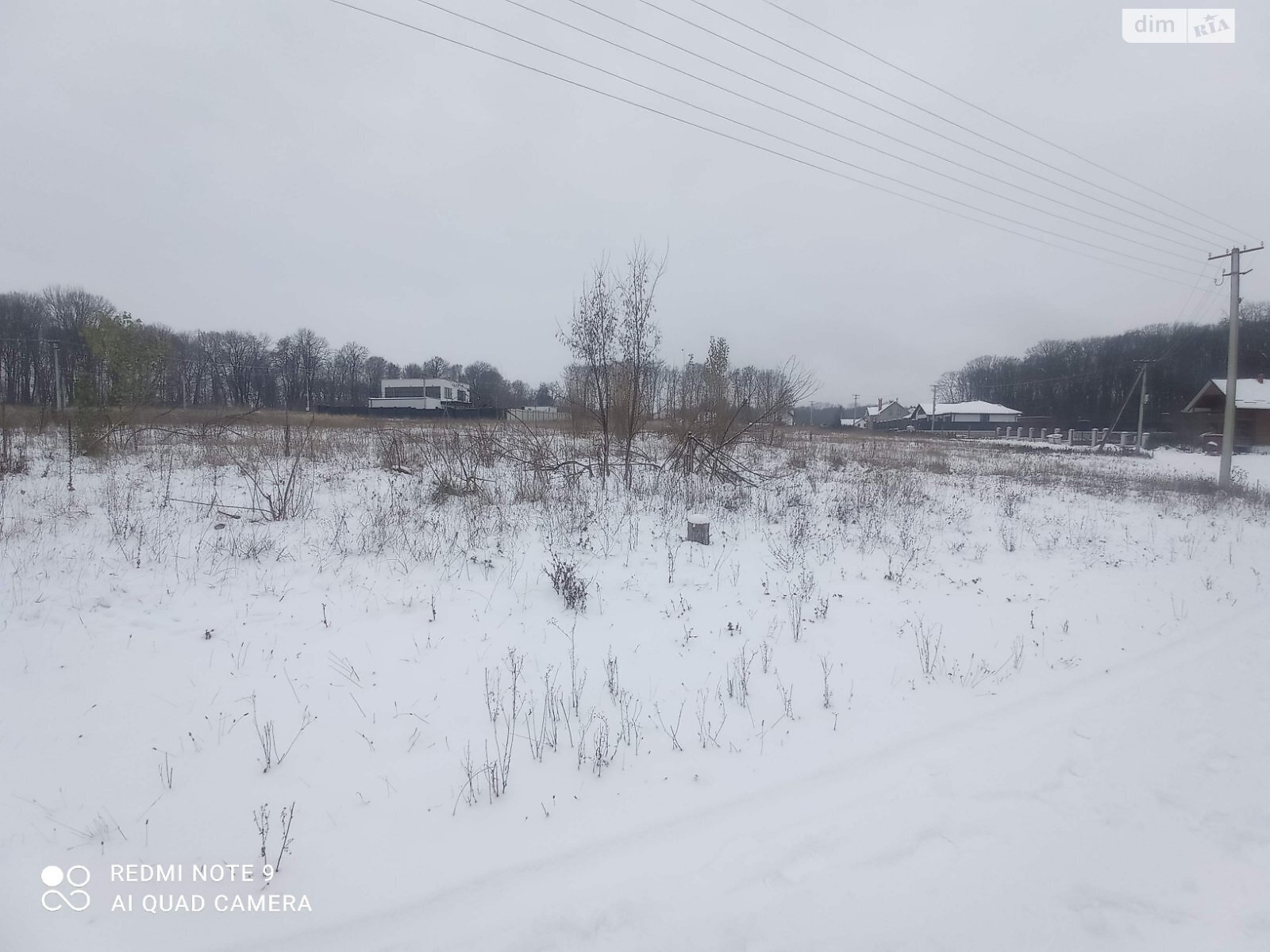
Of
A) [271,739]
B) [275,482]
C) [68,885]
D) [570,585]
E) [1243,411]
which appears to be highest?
[1243,411]

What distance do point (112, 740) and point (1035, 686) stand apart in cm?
615

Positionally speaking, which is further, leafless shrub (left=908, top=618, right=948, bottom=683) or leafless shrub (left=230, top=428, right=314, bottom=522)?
leafless shrub (left=230, top=428, right=314, bottom=522)

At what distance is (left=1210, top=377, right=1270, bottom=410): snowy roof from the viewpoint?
34.6 meters

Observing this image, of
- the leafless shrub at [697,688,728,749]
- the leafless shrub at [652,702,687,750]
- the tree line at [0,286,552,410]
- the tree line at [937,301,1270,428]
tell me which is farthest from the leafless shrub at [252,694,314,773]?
the tree line at [937,301,1270,428]

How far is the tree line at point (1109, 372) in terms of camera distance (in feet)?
158

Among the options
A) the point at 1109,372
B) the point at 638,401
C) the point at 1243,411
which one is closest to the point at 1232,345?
the point at 638,401

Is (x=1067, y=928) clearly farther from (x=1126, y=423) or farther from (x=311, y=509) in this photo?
(x=1126, y=423)

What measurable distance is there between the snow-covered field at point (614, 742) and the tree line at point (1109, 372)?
40802 mm

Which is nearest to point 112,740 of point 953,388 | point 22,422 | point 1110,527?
point 1110,527

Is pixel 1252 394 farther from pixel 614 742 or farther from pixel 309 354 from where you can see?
pixel 309 354

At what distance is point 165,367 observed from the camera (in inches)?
516

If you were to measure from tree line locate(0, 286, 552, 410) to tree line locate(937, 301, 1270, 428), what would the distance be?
48.3m

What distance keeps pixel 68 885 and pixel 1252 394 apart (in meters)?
55.7

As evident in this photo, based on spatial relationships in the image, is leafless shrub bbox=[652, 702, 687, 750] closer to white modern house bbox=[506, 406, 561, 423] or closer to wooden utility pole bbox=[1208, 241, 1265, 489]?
white modern house bbox=[506, 406, 561, 423]
